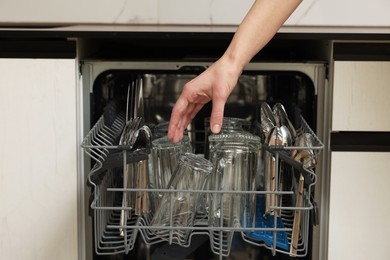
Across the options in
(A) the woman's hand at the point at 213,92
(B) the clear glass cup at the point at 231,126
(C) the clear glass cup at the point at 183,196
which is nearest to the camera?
(A) the woman's hand at the point at 213,92

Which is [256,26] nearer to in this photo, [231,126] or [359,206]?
[231,126]

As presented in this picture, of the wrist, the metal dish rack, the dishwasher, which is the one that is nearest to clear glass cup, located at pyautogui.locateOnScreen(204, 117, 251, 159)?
the dishwasher

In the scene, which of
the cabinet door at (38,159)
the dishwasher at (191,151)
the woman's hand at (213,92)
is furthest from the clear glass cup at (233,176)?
the cabinet door at (38,159)

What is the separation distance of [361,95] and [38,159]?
635 mm

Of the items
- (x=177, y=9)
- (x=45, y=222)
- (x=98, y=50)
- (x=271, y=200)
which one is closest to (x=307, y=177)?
(x=271, y=200)

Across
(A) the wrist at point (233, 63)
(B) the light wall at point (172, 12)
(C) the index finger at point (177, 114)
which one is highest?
(B) the light wall at point (172, 12)

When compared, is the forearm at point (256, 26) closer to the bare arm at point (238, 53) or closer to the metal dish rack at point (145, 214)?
the bare arm at point (238, 53)

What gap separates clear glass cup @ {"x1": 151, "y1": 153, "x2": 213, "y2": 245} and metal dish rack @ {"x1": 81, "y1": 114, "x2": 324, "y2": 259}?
0.03 meters

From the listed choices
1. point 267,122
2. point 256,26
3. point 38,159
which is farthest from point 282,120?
point 38,159

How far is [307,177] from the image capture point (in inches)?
39.9

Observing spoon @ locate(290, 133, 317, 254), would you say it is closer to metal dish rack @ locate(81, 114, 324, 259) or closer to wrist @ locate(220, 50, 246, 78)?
metal dish rack @ locate(81, 114, 324, 259)

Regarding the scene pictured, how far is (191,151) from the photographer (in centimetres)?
127

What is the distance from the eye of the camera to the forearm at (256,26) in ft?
3.24

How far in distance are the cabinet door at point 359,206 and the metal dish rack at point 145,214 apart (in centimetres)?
7
